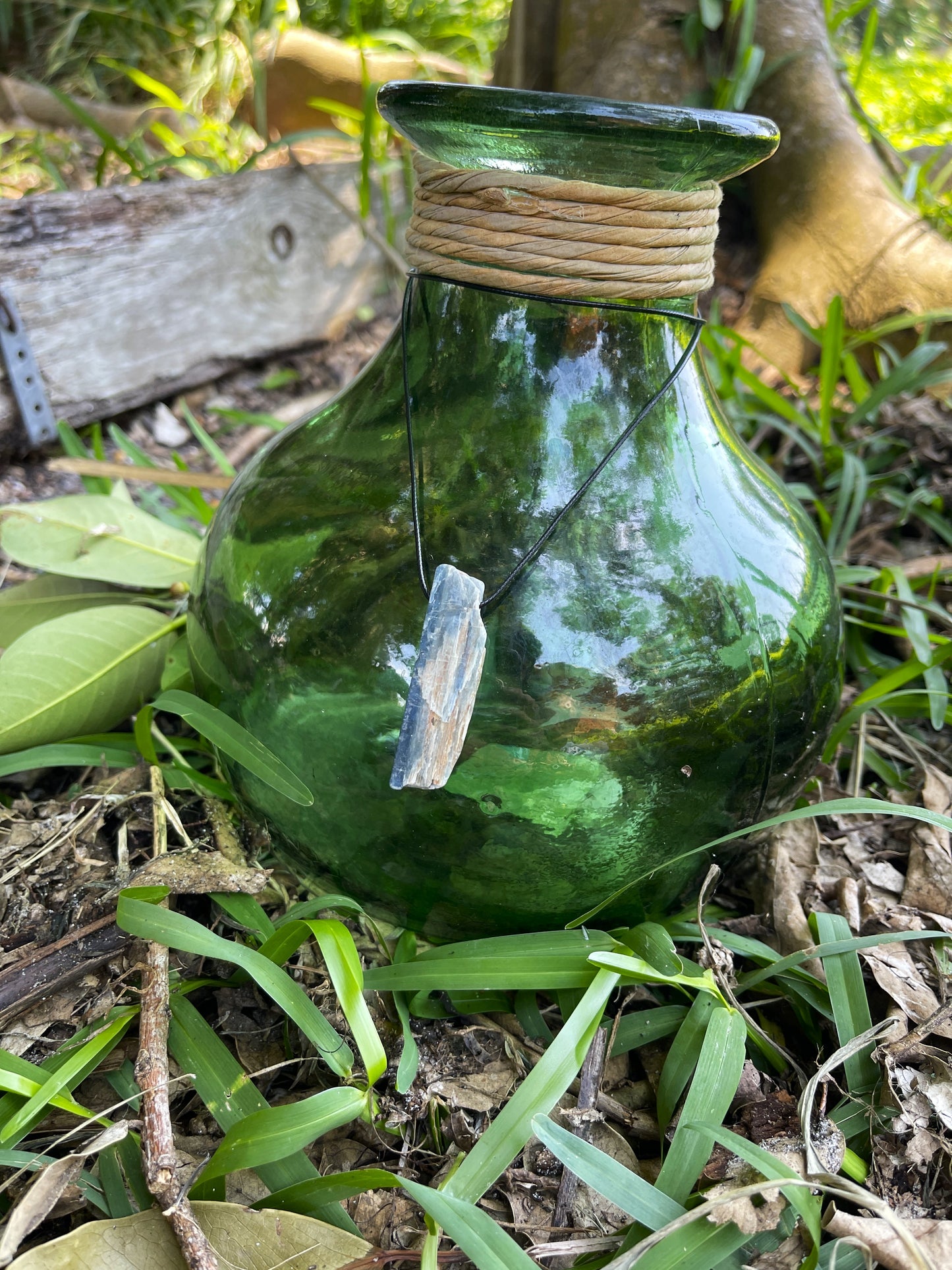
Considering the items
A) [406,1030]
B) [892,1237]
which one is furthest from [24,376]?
[892,1237]

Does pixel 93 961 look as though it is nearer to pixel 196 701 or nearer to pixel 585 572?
pixel 196 701

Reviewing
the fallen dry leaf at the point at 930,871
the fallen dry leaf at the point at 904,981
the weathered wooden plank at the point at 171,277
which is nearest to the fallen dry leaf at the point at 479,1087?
the fallen dry leaf at the point at 904,981

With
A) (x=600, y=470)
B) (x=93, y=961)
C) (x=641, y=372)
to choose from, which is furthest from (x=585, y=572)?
(x=93, y=961)

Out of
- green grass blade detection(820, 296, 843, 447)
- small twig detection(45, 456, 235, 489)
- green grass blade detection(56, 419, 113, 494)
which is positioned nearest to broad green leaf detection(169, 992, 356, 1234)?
small twig detection(45, 456, 235, 489)

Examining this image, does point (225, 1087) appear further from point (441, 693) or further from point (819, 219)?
point (819, 219)

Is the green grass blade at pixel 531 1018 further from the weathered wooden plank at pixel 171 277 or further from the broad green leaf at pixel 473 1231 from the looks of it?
the weathered wooden plank at pixel 171 277
